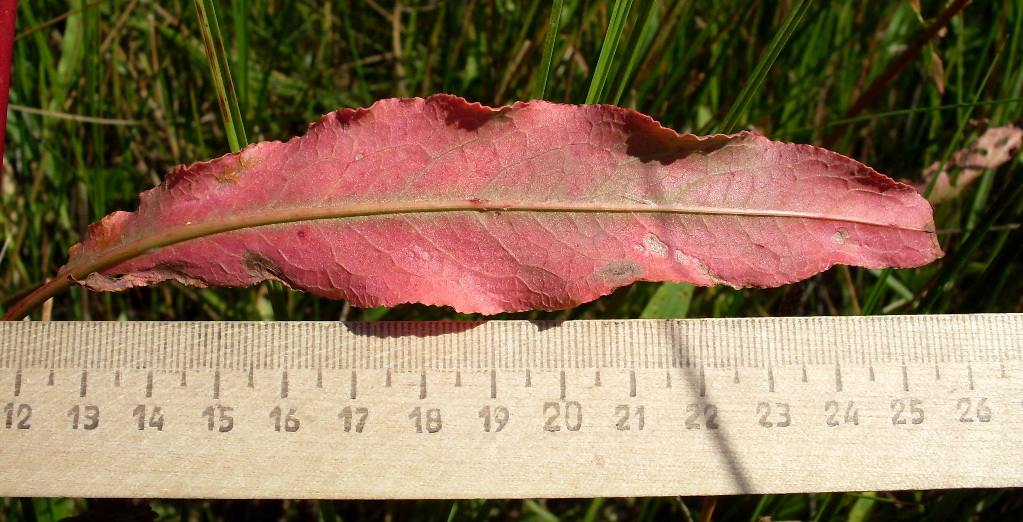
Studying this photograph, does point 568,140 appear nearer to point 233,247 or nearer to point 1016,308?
point 233,247

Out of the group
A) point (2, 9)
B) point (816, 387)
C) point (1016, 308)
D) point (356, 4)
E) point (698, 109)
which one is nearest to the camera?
point (2, 9)

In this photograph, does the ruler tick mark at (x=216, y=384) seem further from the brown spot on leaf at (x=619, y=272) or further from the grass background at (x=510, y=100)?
the brown spot on leaf at (x=619, y=272)

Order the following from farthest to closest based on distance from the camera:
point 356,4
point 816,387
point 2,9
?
point 356,4
point 816,387
point 2,9

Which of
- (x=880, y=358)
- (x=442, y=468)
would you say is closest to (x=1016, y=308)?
(x=880, y=358)

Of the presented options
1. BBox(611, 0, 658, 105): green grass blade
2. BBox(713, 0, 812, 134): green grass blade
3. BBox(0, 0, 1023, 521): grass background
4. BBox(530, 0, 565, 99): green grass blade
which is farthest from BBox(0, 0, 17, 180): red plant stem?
BBox(713, 0, 812, 134): green grass blade

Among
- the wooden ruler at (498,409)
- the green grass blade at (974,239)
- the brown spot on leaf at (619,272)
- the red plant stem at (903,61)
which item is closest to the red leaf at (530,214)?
the brown spot on leaf at (619,272)

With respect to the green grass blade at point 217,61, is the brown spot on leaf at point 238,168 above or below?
below
